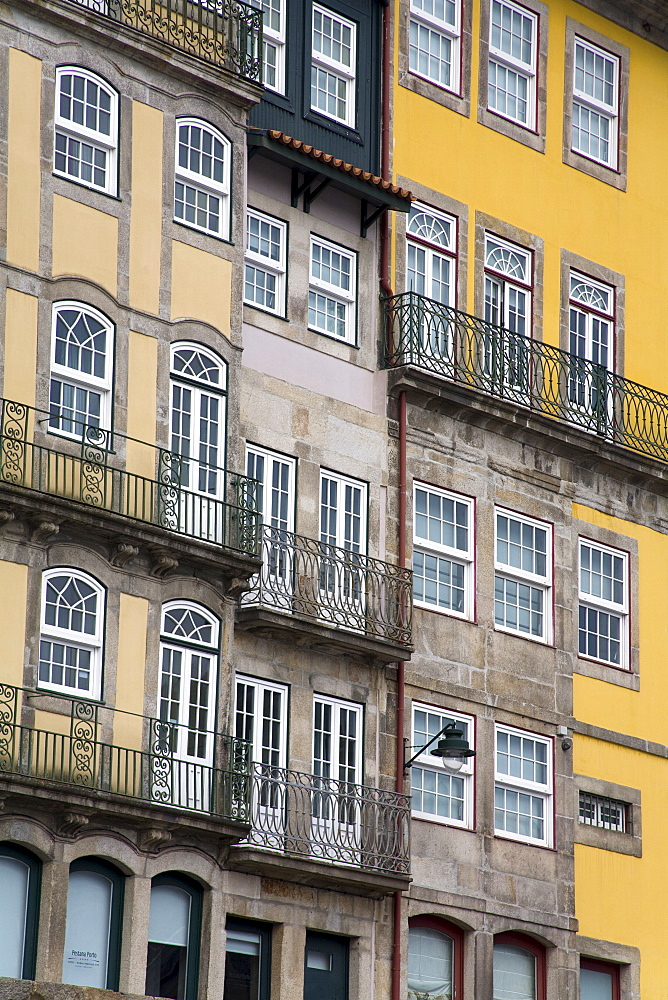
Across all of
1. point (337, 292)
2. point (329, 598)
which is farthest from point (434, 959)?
point (337, 292)

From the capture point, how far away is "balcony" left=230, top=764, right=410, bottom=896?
28.0 metres

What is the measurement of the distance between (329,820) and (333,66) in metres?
10.7

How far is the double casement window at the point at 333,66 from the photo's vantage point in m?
32.2

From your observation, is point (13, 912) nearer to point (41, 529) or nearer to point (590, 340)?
point (41, 529)

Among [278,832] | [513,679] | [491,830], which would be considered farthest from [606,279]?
[278,832]

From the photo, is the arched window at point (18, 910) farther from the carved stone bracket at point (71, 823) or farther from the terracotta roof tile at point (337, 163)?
the terracotta roof tile at point (337, 163)

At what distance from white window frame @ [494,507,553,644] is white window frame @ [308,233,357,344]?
3491mm

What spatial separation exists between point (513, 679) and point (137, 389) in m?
7.86

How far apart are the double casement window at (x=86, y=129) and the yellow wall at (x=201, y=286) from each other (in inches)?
52.3

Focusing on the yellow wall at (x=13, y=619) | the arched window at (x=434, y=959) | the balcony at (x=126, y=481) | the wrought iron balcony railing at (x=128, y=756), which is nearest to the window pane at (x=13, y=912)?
the wrought iron balcony railing at (x=128, y=756)

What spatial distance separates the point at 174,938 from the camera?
2725 cm

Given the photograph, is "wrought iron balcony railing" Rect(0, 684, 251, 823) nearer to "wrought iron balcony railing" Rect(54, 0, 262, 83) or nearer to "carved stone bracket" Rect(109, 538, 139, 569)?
"carved stone bracket" Rect(109, 538, 139, 569)

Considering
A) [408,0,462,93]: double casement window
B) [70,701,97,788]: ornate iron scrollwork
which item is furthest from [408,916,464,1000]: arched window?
[408,0,462,93]: double casement window

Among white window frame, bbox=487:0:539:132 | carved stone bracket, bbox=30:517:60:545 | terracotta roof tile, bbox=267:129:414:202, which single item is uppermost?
white window frame, bbox=487:0:539:132
